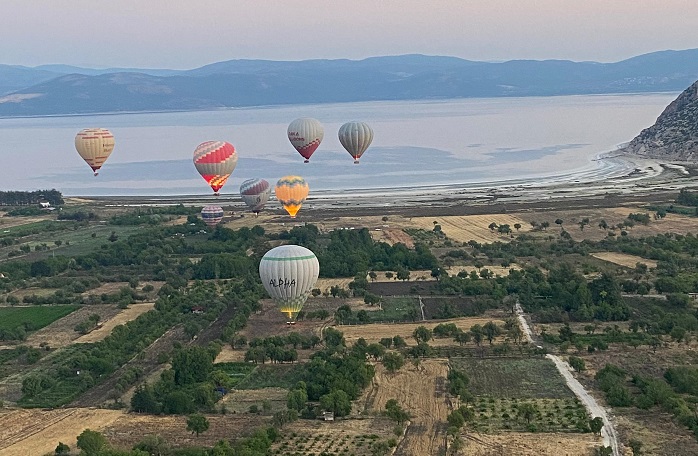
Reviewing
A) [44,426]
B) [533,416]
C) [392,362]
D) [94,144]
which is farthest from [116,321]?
[94,144]

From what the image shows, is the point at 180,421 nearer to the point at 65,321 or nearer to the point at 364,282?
the point at 65,321

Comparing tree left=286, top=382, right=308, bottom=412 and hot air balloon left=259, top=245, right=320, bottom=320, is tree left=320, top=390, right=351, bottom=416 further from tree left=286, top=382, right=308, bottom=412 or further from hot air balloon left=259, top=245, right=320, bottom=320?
hot air balloon left=259, top=245, right=320, bottom=320

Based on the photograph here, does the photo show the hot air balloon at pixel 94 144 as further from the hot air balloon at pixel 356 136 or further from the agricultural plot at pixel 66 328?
the agricultural plot at pixel 66 328

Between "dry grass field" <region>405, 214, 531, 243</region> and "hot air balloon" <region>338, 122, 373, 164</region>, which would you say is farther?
"hot air balloon" <region>338, 122, 373, 164</region>

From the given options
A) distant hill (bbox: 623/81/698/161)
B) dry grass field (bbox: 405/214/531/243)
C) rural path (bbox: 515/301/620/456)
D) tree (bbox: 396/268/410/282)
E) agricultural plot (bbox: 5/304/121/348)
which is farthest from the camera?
distant hill (bbox: 623/81/698/161)

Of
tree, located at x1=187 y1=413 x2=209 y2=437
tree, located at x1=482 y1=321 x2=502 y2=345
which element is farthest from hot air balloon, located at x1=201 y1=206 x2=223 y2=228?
tree, located at x1=187 y1=413 x2=209 y2=437

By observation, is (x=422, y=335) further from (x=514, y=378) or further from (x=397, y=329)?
(x=514, y=378)
